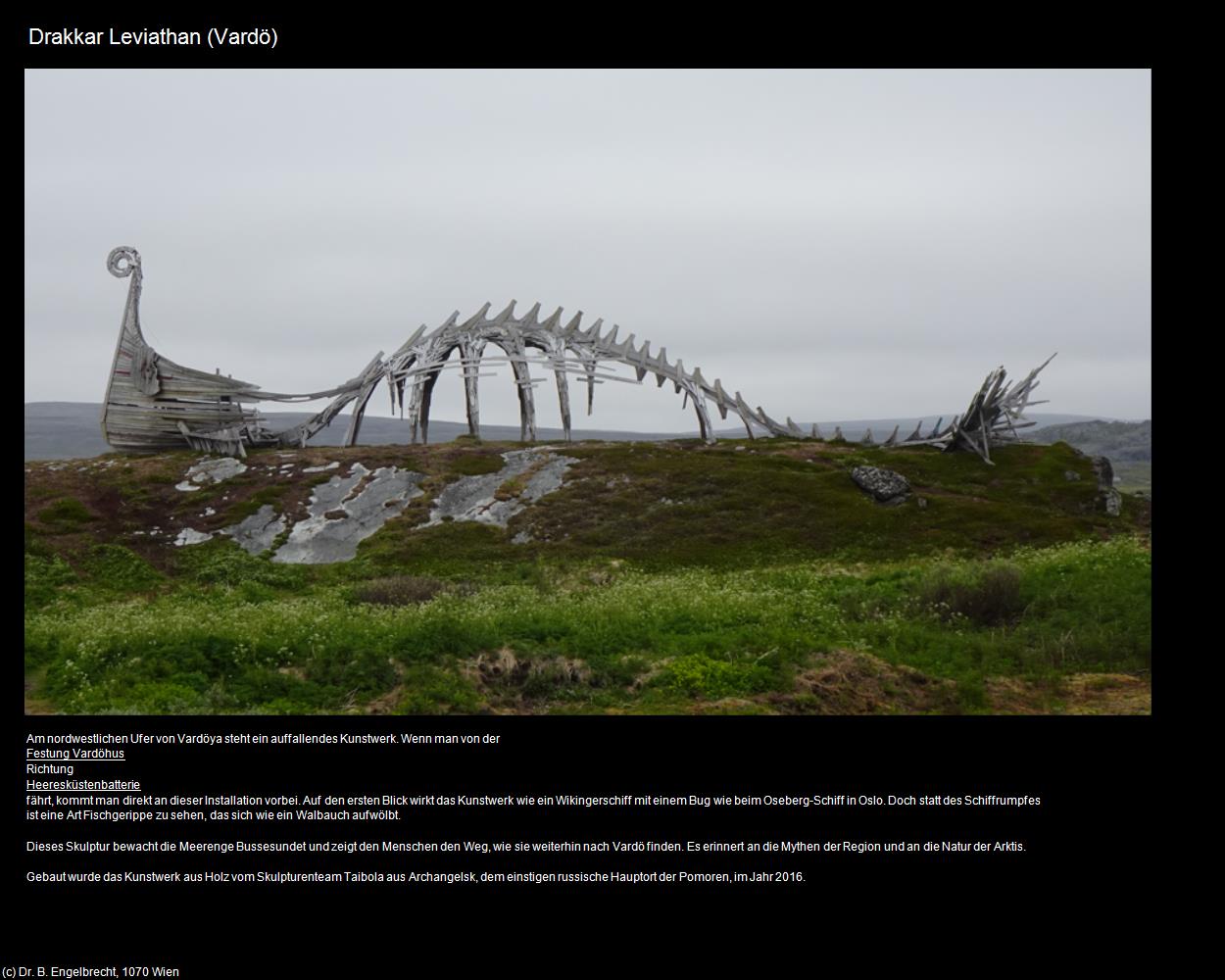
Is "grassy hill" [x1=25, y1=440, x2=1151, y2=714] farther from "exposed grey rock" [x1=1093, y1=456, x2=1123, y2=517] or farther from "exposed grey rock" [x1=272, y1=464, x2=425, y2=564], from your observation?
"exposed grey rock" [x1=272, y1=464, x2=425, y2=564]

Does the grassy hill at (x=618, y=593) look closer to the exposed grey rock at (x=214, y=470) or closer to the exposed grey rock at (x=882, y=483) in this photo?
the exposed grey rock at (x=882, y=483)

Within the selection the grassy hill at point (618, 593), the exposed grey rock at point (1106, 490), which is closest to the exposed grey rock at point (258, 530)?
the grassy hill at point (618, 593)

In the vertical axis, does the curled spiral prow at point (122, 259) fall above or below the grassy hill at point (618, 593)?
above

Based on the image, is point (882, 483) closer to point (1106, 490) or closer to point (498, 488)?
point (1106, 490)

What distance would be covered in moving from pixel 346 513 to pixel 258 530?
11.4 feet

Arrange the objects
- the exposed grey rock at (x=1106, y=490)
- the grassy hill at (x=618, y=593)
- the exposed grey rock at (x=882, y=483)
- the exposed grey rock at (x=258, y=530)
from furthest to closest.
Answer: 1. the exposed grey rock at (x=1106, y=490)
2. the exposed grey rock at (x=882, y=483)
3. the exposed grey rock at (x=258, y=530)
4. the grassy hill at (x=618, y=593)

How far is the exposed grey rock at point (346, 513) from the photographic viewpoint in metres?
36.9

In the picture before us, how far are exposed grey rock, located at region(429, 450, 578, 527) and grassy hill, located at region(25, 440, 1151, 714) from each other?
629 millimetres

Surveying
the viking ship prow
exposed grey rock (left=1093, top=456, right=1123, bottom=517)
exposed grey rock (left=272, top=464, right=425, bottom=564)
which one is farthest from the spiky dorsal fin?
exposed grey rock (left=1093, top=456, right=1123, bottom=517)

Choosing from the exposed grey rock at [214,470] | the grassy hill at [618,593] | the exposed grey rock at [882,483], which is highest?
the exposed grey rock at [214,470]

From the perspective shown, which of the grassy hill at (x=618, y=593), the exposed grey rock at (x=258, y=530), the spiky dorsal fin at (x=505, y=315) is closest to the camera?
the grassy hill at (x=618, y=593)

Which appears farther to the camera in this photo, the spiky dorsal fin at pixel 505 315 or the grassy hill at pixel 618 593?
the spiky dorsal fin at pixel 505 315

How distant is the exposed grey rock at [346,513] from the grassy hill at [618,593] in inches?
30.7

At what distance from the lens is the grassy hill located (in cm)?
1845
